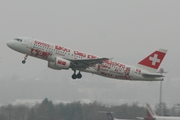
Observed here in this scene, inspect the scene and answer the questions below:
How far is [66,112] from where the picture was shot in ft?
201

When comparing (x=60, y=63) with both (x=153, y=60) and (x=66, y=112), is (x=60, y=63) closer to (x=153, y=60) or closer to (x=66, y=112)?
(x=153, y=60)

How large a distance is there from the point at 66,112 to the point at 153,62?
19511 millimetres

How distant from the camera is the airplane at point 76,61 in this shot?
1603 inches

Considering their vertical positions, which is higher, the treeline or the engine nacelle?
the engine nacelle

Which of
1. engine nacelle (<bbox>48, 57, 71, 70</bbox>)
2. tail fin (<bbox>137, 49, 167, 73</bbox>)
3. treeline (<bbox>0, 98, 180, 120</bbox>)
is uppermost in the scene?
tail fin (<bbox>137, 49, 167, 73</bbox>)

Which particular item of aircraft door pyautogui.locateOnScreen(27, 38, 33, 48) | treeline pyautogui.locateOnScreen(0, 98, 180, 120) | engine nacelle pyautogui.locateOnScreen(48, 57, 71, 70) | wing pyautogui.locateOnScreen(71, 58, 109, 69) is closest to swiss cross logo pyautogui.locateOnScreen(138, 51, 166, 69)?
wing pyautogui.locateOnScreen(71, 58, 109, 69)

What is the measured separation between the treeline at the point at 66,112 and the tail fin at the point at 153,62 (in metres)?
11.5

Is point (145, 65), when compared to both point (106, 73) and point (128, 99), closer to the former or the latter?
point (106, 73)

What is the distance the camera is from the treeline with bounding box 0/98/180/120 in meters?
57.4

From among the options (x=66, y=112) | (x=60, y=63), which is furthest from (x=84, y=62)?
(x=66, y=112)

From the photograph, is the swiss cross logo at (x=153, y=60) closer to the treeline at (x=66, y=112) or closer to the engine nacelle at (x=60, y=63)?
the engine nacelle at (x=60, y=63)

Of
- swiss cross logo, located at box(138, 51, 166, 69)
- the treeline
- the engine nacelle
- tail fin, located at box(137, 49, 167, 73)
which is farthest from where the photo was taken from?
the treeline

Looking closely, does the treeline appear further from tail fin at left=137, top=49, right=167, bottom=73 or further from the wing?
the wing

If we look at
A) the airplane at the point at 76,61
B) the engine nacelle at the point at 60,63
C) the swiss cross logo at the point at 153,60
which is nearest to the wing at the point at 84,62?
the airplane at the point at 76,61
